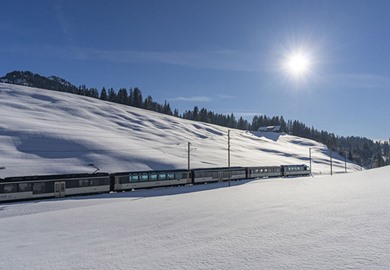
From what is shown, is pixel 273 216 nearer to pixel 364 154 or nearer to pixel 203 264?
pixel 203 264

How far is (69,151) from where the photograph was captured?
221 ft

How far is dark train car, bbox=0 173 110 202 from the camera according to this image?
102ft

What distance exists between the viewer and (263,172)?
67.2 metres

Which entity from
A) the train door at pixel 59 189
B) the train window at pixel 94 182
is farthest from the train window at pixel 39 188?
the train window at pixel 94 182

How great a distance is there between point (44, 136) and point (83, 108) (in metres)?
43.8

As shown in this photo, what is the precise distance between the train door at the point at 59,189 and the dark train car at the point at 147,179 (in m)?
6.68

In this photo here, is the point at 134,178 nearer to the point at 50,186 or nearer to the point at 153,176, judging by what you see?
the point at 153,176

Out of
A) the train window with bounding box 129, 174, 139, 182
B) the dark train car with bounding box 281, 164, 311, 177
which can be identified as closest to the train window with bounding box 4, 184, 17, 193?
the train window with bounding box 129, 174, 139, 182

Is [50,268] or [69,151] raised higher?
[69,151]

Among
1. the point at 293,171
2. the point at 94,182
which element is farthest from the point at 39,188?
the point at 293,171

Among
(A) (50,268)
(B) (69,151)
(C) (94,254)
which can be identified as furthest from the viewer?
(B) (69,151)

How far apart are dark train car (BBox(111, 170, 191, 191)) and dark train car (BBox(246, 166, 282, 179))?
1848cm

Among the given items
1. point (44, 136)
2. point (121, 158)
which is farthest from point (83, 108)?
point (121, 158)

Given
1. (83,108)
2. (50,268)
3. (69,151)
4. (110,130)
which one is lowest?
(50,268)
